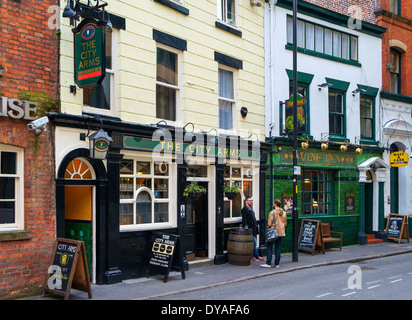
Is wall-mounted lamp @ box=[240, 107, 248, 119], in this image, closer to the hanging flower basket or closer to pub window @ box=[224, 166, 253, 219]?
pub window @ box=[224, 166, 253, 219]

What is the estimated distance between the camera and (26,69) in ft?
31.7

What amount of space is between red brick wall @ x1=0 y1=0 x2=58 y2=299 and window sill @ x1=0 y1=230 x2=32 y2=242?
0.02 metres

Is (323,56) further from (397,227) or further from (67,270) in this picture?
(67,270)

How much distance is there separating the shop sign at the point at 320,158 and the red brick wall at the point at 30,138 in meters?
8.83

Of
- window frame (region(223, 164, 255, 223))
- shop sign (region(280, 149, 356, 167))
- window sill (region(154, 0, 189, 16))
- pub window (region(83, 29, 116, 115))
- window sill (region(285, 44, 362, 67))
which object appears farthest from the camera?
window sill (region(285, 44, 362, 67))

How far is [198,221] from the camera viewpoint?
14297 mm

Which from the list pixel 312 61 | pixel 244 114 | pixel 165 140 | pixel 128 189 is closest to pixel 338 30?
pixel 312 61

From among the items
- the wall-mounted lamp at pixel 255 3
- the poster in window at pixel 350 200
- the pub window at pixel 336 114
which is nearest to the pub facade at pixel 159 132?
the wall-mounted lamp at pixel 255 3

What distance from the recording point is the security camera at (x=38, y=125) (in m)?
9.42

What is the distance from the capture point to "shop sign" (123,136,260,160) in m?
11.7

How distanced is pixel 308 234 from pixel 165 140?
6.72 metres

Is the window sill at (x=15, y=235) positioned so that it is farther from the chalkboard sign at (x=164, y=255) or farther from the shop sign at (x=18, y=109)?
the chalkboard sign at (x=164, y=255)

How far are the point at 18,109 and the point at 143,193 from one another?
13.2 feet

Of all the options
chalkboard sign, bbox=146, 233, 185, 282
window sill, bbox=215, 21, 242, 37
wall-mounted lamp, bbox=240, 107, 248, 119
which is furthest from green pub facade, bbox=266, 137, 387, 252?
chalkboard sign, bbox=146, 233, 185, 282
